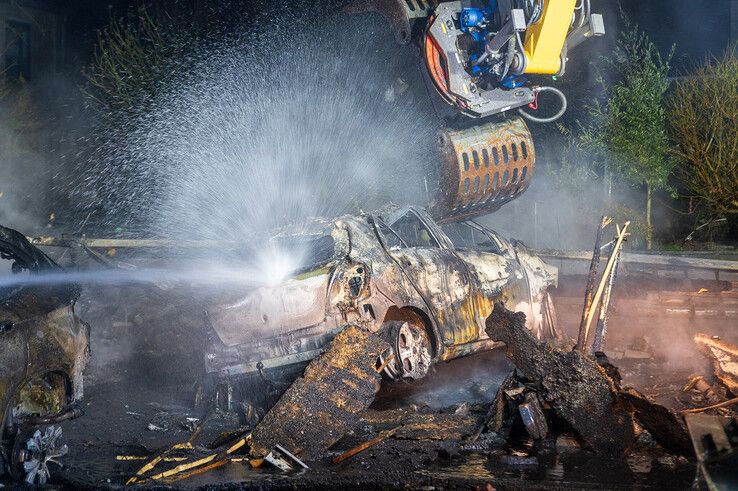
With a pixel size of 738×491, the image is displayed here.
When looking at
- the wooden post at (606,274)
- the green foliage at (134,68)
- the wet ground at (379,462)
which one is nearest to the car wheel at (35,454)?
the wet ground at (379,462)

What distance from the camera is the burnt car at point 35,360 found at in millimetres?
5090

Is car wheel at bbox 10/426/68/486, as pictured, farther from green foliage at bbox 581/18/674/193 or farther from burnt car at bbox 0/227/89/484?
green foliage at bbox 581/18/674/193

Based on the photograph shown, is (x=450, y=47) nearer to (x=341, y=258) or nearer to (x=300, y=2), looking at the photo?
(x=341, y=258)

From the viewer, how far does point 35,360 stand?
545 cm

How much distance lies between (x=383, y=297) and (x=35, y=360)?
3137mm

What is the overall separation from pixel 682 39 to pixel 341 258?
17964mm

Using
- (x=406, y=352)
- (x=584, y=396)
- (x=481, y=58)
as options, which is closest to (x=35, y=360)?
(x=406, y=352)

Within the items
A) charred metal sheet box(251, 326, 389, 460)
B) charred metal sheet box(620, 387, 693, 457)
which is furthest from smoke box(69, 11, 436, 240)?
charred metal sheet box(620, 387, 693, 457)

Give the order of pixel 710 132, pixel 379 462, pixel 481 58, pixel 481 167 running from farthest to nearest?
pixel 710 132 → pixel 481 167 → pixel 481 58 → pixel 379 462

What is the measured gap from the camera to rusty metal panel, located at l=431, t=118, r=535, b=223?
34.5 ft

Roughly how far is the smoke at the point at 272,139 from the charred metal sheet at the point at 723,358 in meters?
4.91

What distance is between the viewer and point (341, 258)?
6.94 m

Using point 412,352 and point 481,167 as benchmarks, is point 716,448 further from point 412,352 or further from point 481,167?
point 481,167

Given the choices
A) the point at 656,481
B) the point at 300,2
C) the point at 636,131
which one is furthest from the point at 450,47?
the point at 636,131
